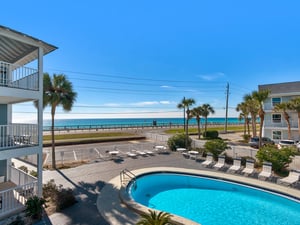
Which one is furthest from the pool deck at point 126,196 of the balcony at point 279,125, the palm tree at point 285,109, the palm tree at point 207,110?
the palm tree at point 207,110

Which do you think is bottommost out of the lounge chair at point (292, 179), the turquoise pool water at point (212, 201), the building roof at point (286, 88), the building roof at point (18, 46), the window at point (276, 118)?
the turquoise pool water at point (212, 201)

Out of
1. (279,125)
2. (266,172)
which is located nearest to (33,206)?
(266,172)

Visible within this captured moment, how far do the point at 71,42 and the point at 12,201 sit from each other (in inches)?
622

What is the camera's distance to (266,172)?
14.7 m

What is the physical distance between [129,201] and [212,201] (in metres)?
5.29

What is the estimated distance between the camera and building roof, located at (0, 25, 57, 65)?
835cm

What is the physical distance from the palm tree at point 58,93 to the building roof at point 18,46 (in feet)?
12.0

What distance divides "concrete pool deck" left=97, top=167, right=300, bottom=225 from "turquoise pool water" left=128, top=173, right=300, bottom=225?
504 mm

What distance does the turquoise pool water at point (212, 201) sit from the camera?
991 cm

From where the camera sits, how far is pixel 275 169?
15562mm

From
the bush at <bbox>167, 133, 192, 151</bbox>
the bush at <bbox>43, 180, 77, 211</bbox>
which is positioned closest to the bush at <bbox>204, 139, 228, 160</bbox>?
the bush at <bbox>167, 133, 192, 151</bbox>

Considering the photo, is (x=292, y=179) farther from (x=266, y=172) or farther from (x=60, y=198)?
(x=60, y=198)

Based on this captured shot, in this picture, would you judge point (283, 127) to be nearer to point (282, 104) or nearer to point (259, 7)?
point (282, 104)

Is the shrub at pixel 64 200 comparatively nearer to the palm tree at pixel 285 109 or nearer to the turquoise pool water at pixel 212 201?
the turquoise pool water at pixel 212 201
